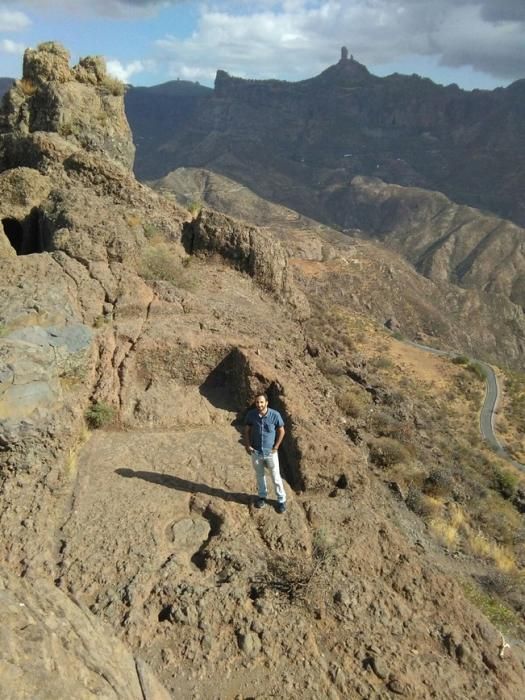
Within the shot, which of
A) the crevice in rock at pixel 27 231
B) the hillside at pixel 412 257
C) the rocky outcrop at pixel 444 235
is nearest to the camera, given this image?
the crevice in rock at pixel 27 231

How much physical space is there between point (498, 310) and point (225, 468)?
102 metres

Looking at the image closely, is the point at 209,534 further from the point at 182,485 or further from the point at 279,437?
the point at 279,437

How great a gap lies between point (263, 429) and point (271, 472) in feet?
1.90

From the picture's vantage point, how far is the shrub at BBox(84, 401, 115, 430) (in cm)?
836

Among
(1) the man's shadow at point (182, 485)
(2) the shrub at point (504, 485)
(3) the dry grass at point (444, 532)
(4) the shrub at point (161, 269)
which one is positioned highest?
(4) the shrub at point (161, 269)

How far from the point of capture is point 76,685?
13.1ft

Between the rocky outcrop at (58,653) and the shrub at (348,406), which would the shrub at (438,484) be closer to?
the shrub at (348,406)

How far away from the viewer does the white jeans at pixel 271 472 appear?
24.1 feet

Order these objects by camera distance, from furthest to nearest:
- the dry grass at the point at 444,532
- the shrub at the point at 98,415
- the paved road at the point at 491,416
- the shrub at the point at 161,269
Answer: the paved road at the point at 491,416, the shrub at the point at 161,269, the dry grass at the point at 444,532, the shrub at the point at 98,415

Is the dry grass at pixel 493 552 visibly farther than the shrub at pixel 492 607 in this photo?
Yes

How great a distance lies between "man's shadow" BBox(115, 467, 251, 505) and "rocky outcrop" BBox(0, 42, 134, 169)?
41.1 feet

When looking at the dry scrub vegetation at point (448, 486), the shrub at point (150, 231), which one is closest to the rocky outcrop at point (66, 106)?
the shrub at point (150, 231)

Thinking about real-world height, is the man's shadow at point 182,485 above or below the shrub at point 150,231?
below

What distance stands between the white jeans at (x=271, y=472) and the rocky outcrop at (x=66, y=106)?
1332cm
